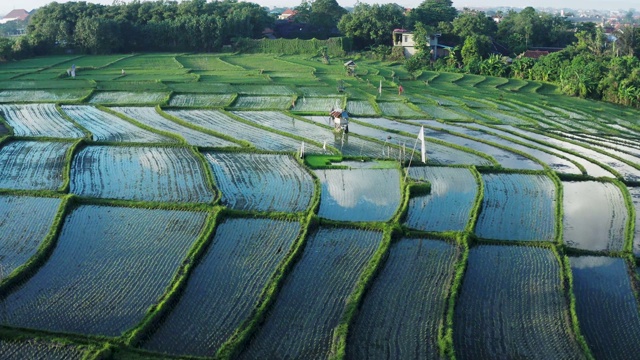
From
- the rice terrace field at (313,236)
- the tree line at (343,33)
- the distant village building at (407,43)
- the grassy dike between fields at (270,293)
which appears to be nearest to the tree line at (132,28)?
the tree line at (343,33)

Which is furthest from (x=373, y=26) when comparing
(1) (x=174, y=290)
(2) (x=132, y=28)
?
(1) (x=174, y=290)

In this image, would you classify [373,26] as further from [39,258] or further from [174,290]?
[174,290]

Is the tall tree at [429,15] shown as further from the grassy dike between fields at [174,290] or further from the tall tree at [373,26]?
the grassy dike between fields at [174,290]

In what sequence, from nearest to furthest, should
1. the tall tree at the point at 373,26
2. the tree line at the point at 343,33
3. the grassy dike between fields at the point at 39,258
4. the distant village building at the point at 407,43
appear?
the grassy dike between fields at the point at 39,258, the tree line at the point at 343,33, the distant village building at the point at 407,43, the tall tree at the point at 373,26

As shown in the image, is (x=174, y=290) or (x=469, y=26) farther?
(x=469, y=26)

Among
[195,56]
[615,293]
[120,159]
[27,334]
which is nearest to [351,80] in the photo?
[195,56]

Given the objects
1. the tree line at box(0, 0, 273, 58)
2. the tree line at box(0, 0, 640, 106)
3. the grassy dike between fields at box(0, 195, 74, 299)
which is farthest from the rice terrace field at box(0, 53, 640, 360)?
the tree line at box(0, 0, 273, 58)

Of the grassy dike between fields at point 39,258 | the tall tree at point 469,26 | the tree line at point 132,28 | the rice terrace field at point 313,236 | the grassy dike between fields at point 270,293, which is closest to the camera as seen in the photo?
the grassy dike between fields at point 270,293

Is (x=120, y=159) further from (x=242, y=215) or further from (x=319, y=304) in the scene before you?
(x=319, y=304)
